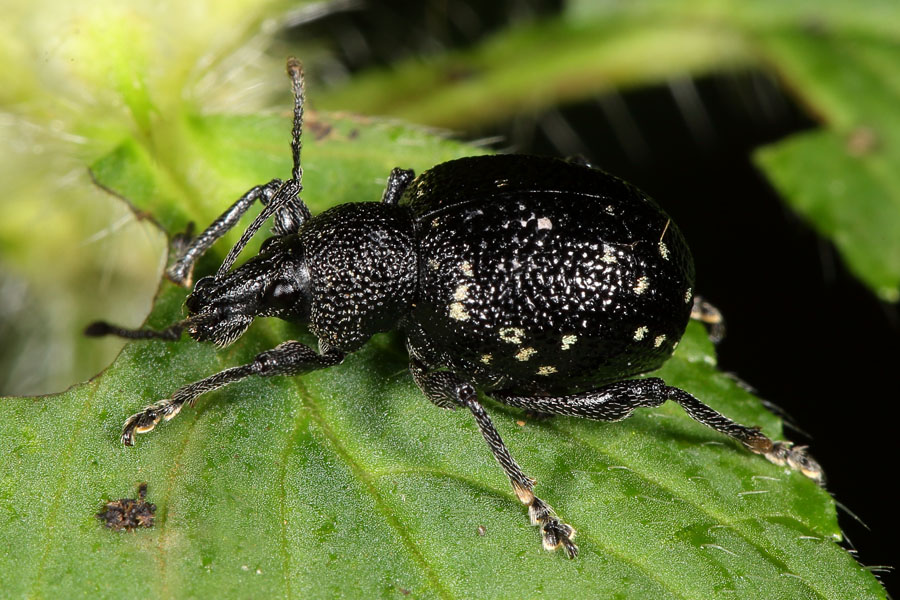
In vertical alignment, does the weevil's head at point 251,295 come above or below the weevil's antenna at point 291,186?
below

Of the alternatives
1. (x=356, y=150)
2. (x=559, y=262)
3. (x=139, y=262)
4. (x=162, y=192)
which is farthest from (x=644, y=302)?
(x=139, y=262)

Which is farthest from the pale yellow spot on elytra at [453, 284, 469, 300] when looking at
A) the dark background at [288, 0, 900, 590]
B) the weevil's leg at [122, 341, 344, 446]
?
the dark background at [288, 0, 900, 590]

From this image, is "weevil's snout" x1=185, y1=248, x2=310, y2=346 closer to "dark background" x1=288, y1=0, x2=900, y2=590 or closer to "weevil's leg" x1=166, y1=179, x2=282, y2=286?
"weevil's leg" x1=166, y1=179, x2=282, y2=286

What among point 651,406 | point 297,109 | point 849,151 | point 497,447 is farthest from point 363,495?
point 849,151

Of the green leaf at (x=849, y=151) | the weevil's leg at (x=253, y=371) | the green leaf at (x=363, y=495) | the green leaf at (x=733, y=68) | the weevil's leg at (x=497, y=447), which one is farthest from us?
the green leaf at (x=733, y=68)

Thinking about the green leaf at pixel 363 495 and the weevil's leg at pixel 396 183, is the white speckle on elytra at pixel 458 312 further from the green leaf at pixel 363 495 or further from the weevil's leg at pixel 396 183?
the weevil's leg at pixel 396 183

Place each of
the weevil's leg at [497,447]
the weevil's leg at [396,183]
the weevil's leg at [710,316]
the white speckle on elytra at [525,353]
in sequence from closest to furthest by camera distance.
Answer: the weevil's leg at [497,447] → the white speckle on elytra at [525,353] → the weevil's leg at [396,183] → the weevil's leg at [710,316]

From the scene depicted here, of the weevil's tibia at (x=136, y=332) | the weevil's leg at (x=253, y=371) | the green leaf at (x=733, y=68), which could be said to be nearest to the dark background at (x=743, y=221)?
the green leaf at (x=733, y=68)
